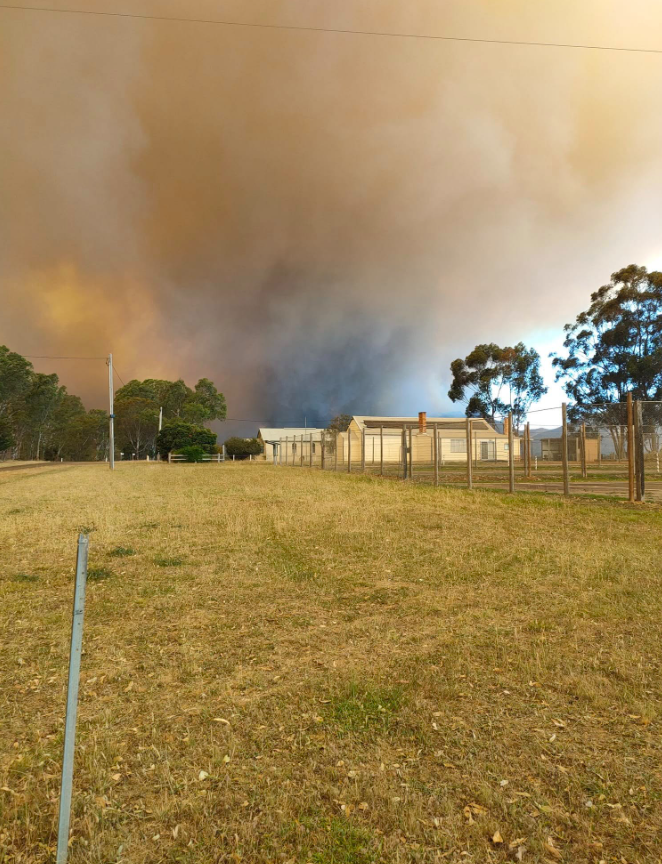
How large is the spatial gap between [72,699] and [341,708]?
1.72 meters

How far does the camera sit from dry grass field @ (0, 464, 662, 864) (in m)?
2.29

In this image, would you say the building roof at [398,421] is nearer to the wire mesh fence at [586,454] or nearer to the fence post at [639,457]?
the wire mesh fence at [586,454]

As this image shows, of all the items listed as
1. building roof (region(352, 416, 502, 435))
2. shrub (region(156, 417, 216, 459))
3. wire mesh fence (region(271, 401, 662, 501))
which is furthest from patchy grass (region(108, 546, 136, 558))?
shrub (region(156, 417, 216, 459))

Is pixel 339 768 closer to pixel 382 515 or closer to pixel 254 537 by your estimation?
pixel 254 537

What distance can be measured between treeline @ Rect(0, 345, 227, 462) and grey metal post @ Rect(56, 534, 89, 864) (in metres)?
61.5

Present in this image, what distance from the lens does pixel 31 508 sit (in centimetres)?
1259

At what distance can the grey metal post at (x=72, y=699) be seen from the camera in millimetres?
1995

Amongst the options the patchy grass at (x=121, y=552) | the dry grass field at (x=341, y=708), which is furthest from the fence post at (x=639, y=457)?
the patchy grass at (x=121, y=552)

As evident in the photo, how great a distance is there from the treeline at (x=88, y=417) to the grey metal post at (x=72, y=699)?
61.5 meters

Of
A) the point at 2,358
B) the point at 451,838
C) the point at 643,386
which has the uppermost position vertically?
the point at 2,358

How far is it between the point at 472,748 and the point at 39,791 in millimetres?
2074

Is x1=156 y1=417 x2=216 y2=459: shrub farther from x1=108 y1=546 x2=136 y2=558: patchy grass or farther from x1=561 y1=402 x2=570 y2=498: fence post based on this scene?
x1=108 y1=546 x2=136 y2=558: patchy grass

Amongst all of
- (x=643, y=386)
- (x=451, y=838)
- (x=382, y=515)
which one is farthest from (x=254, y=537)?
(x=643, y=386)

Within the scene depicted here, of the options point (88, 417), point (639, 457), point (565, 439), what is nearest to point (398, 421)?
point (565, 439)
